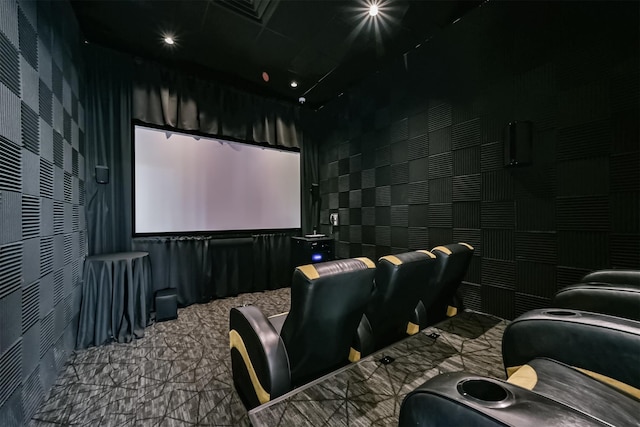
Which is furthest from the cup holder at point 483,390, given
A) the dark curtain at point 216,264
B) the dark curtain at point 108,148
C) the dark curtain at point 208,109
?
the dark curtain at point 208,109

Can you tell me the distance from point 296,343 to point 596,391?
996 mm

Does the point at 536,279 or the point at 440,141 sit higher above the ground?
the point at 440,141

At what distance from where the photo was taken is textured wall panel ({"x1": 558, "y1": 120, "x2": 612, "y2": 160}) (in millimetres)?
1736

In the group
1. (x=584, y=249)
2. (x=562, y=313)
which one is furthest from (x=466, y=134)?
(x=562, y=313)

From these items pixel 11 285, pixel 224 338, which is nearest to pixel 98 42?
pixel 11 285

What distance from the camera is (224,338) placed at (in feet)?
7.51

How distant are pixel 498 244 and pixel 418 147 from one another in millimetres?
1401

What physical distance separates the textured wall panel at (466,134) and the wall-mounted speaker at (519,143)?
333 mm

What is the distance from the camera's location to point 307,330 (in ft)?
3.56

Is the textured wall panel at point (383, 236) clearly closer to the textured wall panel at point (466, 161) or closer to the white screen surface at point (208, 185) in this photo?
the textured wall panel at point (466, 161)

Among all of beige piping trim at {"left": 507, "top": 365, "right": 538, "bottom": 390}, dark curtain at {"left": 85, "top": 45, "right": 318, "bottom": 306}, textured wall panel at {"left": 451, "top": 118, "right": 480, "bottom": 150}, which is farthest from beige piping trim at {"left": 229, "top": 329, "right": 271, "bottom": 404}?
textured wall panel at {"left": 451, "top": 118, "right": 480, "bottom": 150}

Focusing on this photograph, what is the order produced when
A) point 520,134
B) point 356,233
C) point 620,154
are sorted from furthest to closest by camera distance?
1. point 356,233
2. point 520,134
3. point 620,154

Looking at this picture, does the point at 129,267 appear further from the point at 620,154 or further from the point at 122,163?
the point at 620,154

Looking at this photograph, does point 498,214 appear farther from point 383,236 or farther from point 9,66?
point 9,66
